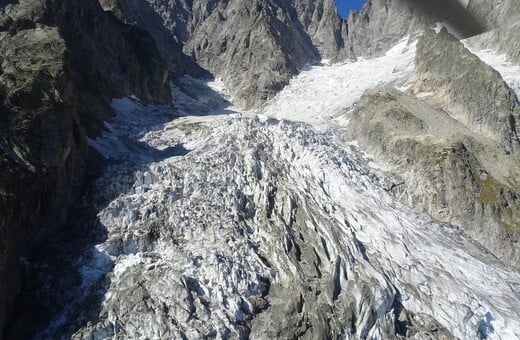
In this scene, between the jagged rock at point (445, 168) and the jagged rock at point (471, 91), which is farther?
the jagged rock at point (471, 91)

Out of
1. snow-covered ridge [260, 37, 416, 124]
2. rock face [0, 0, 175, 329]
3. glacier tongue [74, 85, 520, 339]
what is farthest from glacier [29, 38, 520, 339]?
snow-covered ridge [260, 37, 416, 124]

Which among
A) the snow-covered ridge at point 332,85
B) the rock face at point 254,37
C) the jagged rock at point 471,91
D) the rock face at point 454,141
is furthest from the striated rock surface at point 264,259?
the rock face at point 254,37

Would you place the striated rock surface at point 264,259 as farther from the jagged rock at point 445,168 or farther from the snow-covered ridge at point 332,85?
the snow-covered ridge at point 332,85

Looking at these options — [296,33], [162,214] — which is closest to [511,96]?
[162,214]

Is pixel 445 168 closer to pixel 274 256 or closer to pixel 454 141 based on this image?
pixel 454 141

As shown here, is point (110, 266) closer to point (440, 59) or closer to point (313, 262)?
point (313, 262)

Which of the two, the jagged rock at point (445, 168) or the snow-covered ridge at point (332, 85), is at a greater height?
the snow-covered ridge at point (332, 85)

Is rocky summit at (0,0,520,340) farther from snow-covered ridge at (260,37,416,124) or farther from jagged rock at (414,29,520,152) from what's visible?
snow-covered ridge at (260,37,416,124)
